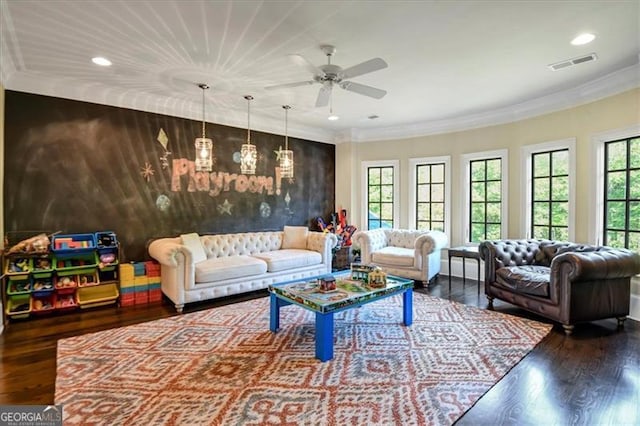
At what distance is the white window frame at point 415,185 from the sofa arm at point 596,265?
275 centimetres

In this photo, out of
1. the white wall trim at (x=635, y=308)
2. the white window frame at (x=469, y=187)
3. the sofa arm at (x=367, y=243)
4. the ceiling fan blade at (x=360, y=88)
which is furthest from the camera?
the sofa arm at (x=367, y=243)

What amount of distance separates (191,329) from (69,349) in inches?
42.1

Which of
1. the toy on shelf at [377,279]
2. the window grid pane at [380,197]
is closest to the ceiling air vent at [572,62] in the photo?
the toy on shelf at [377,279]

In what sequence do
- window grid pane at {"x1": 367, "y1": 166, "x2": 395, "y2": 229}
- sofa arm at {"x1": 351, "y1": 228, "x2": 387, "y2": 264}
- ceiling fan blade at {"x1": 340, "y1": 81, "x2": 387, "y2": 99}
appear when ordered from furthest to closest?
1. window grid pane at {"x1": 367, "y1": 166, "x2": 395, "y2": 229}
2. sofa arm at {"x1": 351, "y1": 228, "x2": 387, "y2": 264}
3. ceiling fan blade at {"x1": 340, "y1": 81, "x2": 387, "y2": 99}

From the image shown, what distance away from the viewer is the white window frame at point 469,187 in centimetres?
564

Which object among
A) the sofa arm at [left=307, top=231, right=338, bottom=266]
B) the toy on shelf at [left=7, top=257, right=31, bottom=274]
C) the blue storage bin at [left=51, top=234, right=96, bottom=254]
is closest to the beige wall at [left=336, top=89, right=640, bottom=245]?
the sofa arm at [left=307, top=231, right=338, bottom=266]

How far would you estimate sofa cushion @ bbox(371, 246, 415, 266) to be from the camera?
5.53 m

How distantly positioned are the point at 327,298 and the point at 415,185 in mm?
4323

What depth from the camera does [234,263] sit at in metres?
4.75

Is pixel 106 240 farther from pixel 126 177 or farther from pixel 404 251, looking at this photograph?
pixel 404 251

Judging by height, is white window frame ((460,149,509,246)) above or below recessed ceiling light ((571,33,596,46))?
below

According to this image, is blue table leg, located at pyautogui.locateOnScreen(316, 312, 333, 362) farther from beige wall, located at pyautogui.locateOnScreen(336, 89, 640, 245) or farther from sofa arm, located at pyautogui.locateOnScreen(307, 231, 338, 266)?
beige wall, located at pyautogui.locateOnScreen(336, 89, 640, 245)

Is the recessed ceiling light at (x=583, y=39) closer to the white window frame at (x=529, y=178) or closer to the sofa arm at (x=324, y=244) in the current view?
the white window frame at (x=529, y=178)

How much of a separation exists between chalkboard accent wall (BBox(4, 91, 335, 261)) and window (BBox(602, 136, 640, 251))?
502 centimetres
